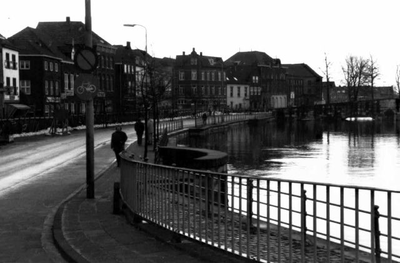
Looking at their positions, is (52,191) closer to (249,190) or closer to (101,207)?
(101,207)

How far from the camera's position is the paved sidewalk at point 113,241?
743 centimetres

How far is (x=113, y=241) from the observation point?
336 inches

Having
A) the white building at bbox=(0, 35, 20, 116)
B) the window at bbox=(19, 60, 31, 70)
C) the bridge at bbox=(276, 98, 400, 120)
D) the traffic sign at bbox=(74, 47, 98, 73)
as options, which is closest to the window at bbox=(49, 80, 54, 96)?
the window at bbox=(19, 60, 31, 70)

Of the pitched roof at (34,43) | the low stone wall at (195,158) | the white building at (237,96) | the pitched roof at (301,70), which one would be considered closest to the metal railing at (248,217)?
the low stone wall at (195,158)

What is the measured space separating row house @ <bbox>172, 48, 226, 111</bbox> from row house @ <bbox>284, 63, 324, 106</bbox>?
41.6 meters

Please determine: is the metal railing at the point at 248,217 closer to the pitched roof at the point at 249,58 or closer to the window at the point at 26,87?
the window at the point at 26,87

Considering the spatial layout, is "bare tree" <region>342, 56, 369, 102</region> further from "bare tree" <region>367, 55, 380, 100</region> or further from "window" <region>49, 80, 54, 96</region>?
"window" <region>49, 80, 54, 96</region>

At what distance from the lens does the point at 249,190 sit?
22.5 feet

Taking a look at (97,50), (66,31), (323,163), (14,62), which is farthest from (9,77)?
(323,163)

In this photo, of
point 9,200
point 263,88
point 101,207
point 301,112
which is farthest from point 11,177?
point 263,88

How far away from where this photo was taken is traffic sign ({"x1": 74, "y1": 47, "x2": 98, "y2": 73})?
497 inches

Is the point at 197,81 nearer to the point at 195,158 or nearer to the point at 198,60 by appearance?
the point at 198,60

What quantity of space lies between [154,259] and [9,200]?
751cm

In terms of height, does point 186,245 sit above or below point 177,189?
below
